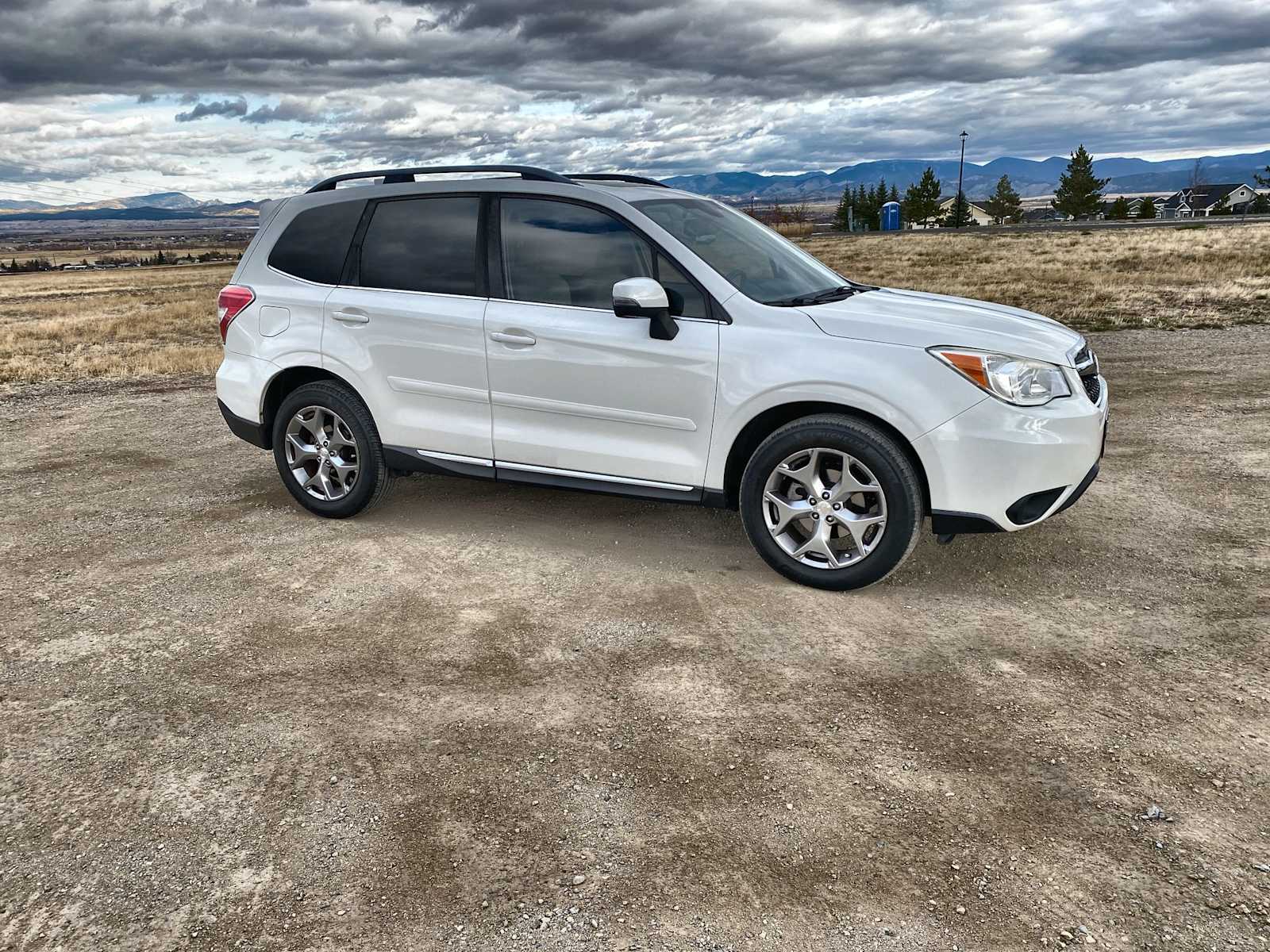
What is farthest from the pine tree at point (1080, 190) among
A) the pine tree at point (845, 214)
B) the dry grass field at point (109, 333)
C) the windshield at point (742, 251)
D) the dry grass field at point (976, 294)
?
the windshield at point (742, 251)

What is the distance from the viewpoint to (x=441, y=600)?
450 cm

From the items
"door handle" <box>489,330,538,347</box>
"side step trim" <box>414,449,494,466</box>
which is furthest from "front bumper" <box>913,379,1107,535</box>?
"side step trim" <box>414,449,494,466</box>

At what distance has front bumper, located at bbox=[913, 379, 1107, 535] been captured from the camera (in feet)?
13.3

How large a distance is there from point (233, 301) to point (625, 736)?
3.87 m

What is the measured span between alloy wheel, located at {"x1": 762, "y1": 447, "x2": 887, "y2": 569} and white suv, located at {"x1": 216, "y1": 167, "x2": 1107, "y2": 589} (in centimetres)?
1

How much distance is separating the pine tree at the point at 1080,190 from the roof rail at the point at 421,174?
281 feet

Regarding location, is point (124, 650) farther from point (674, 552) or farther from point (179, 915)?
point (674, 552)

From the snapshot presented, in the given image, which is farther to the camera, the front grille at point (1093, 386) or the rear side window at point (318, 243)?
the rear side window at point (318, 243)

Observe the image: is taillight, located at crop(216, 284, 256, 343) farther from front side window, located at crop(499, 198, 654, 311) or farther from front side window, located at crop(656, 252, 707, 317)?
front side window, located at crop(656, 252, 707, 317)

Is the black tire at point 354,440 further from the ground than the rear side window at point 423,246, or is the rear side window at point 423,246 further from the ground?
the rear side window at point 423,246

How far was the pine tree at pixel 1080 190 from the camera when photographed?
3157 inches

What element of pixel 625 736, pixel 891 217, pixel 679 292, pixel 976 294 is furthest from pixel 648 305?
pixel 891 217

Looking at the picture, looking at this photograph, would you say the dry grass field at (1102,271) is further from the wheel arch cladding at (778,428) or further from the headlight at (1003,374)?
the wheel arch cladding at (778,428)

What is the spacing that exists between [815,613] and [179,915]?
270cm
